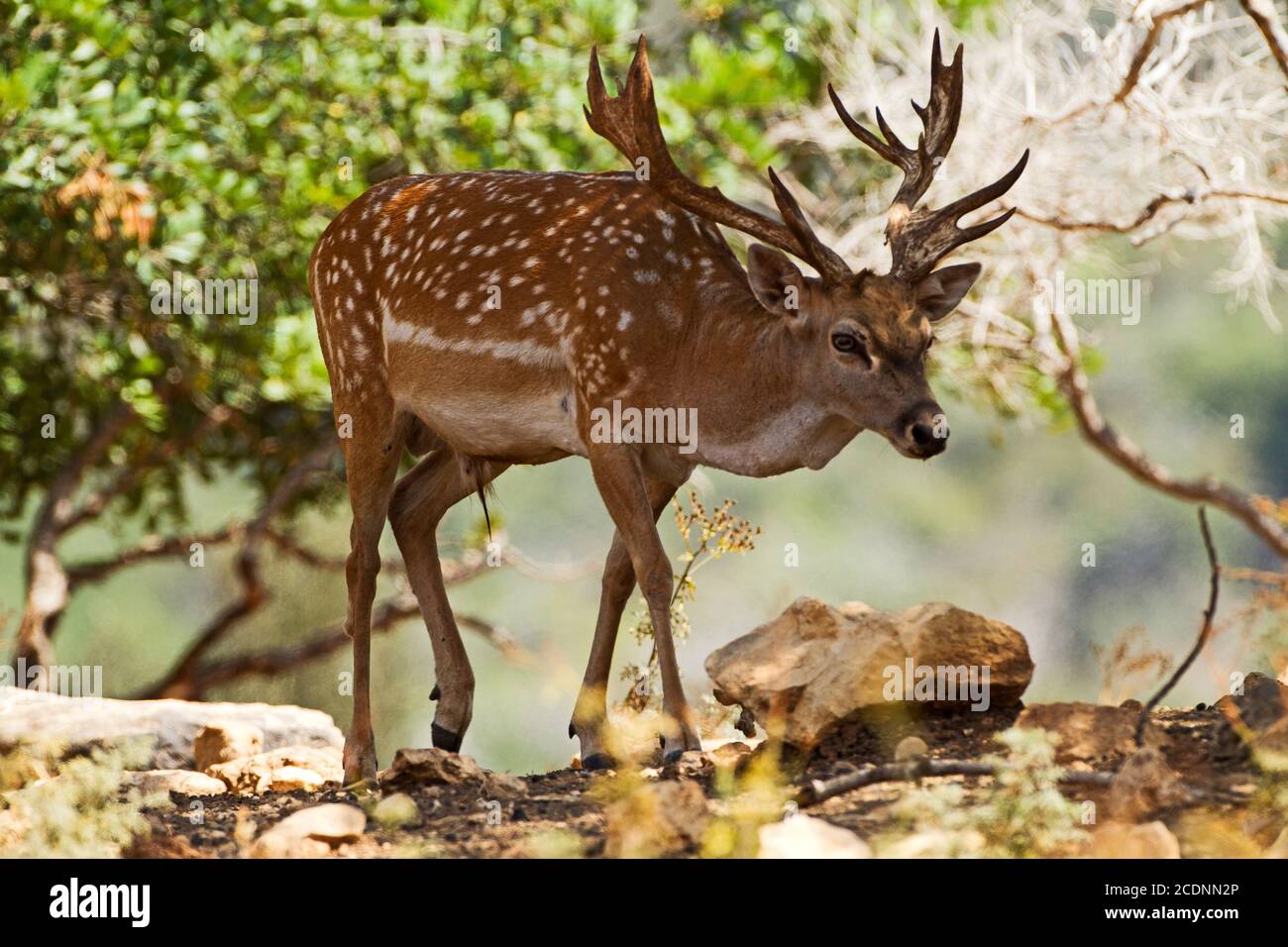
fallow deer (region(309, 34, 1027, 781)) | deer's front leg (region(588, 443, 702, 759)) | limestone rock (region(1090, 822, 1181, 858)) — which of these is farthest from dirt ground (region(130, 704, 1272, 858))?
fallow deer (region(309, 34, 1027, 781))

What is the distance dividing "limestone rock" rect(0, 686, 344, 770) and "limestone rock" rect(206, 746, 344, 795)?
487 millimetres

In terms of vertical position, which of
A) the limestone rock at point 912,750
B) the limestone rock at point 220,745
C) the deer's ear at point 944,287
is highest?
the deer's ear at point 944,287

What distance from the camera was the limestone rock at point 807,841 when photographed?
513 cm

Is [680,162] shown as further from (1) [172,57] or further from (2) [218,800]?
(2) [218,800]

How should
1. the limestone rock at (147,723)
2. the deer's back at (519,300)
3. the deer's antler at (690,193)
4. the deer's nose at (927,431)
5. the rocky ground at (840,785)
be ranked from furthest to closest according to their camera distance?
the limestone rock at (147,723)
the deer's back at (519,300)
the deer's antler at (690,193)
the deer's nose at (927,431)
the rocky ground at (840,785)

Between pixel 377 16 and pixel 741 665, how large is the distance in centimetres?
736

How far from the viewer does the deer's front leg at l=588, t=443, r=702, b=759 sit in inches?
279

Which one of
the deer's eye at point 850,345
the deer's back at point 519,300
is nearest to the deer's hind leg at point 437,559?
the deer's back at point 519,300

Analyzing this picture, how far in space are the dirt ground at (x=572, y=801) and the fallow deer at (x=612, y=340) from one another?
56 centimetres

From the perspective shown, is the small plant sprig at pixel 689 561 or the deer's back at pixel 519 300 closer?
the deer's back at pixel 519 300

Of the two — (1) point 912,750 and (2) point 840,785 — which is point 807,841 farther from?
(1) point 912,750

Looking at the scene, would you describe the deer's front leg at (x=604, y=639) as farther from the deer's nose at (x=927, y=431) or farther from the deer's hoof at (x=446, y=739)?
the deer's nose at (x=927, y=431)

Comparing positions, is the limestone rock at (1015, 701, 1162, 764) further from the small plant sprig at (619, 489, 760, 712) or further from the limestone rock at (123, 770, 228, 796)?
the limestone rock at (123, 770, 228, 796)
